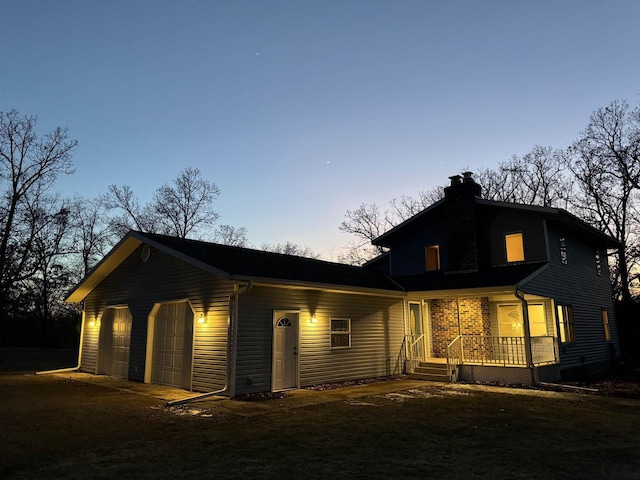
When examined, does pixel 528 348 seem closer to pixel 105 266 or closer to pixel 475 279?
pixel 475 279

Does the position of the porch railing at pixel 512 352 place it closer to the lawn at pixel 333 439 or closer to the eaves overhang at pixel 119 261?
the lawn at pixel 333 439

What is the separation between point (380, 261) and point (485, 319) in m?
5.57

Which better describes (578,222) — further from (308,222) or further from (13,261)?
(13,261)

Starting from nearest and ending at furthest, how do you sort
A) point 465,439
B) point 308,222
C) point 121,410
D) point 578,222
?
point 465,439
point 121,410
point 578,222
point 308,222

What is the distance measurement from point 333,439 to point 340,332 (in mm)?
6842

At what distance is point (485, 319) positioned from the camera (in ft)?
51.2

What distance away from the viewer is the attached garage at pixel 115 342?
48.3 ft

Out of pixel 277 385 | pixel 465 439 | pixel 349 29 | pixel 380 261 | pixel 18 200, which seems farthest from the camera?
pixel 18 200

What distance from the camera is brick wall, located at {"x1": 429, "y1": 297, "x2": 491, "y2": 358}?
51.2 ft

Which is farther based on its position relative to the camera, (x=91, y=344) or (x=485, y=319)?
(x=91, y=344)

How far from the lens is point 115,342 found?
15320 millimetres

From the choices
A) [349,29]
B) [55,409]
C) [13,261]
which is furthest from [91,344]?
[349,29]

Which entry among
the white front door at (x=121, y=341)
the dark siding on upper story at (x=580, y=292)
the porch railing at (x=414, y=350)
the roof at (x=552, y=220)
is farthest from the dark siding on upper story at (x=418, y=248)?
the white front door at (x=121, y=341)

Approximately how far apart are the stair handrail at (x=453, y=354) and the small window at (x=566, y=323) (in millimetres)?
3817
